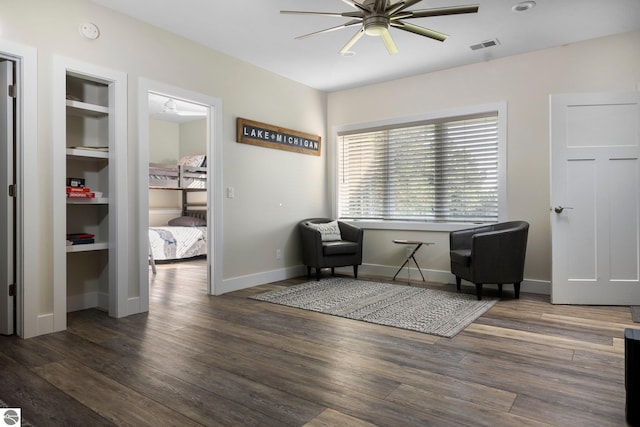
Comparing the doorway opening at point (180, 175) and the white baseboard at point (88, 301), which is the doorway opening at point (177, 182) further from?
the white baseboard at point (88, 301)

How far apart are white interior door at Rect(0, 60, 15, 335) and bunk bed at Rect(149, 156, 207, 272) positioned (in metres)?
2.78

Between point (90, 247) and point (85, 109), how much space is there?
3.81 ft

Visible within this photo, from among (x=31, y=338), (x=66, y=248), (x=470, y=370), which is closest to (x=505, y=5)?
(x=470, y=370)

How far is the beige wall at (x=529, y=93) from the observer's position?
13.5 ft

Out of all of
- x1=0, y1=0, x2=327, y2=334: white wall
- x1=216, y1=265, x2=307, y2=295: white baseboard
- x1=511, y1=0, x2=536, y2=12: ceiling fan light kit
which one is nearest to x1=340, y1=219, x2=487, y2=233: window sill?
x1=0, y1=0, x2=327, y2=334: white wall

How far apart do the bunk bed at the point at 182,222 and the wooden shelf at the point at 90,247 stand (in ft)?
7.61

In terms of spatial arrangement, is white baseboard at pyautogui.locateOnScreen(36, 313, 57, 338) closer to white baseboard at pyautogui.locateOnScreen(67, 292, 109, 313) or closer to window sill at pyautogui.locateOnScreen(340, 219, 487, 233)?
white baseboard at pyautogui.locateOnScreen(67, 292, 109, 313)

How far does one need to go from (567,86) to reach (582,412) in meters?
3.65

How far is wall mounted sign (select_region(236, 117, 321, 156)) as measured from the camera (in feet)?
15.6

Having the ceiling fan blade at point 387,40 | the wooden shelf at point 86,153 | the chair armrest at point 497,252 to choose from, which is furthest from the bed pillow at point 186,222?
the ceiling fan blade at point 387,40

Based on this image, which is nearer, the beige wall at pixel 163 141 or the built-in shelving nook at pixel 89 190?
the built-in shelving nook at pixel 89 190

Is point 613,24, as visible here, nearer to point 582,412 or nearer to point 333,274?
point 582,412

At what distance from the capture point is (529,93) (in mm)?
4547

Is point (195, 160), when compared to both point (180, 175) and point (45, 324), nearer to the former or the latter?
point (180, 175)
